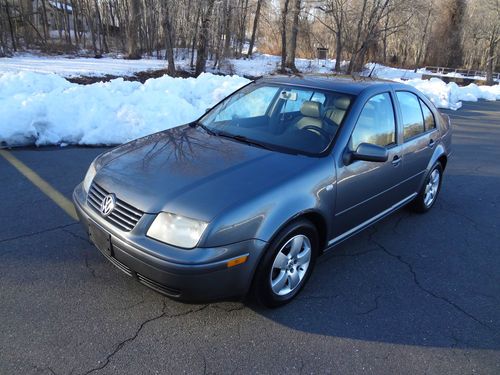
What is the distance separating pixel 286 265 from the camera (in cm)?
295

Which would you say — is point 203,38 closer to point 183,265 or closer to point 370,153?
point 370,153

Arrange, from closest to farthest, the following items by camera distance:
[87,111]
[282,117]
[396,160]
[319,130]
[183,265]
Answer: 1. [183,265]
2. [319,130]
3. [282,117]
4. [396,160]
5. [87,111]

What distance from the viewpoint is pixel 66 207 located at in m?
4.36

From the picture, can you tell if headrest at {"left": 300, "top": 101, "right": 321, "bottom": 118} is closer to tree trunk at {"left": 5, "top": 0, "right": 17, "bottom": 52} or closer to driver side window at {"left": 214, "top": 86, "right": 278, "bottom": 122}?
driver side window at {"left": 214, "top": 86, "right": 278, "bottom": 122}

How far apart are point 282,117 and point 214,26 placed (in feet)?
58.8

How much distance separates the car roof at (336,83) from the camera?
3.63 metres

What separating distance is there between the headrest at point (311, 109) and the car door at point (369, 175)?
1.19ft

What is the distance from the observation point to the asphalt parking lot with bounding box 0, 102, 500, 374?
2477mm

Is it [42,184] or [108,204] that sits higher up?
[108,204]

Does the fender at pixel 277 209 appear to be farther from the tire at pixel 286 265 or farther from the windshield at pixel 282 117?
the windshield at pixel 282 117

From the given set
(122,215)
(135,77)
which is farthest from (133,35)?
(122,215)

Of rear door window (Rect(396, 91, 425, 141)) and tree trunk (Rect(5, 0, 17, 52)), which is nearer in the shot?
rear door window (Rect(396, 91, 425, 141))

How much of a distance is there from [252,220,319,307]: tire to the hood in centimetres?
38

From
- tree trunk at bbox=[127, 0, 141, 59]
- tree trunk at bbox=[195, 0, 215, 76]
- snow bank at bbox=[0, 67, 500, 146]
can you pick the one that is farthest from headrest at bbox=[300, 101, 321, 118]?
tree trunk at bbox=[127, 0, 141, 59]
